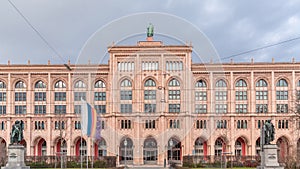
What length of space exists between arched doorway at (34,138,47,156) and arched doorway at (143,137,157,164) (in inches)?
617

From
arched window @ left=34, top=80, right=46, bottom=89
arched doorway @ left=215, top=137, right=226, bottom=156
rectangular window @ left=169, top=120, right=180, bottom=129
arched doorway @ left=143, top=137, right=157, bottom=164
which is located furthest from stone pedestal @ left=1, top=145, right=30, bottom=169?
arched doorway @ left=215, top=137, right=226, bottom=156

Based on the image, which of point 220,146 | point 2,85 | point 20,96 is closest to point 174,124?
point 220,146

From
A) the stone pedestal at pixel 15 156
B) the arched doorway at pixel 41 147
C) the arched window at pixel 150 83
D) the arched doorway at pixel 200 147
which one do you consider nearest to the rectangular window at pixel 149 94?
the arched window at pixel 150 83

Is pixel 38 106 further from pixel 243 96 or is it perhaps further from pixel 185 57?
pixel 243 96

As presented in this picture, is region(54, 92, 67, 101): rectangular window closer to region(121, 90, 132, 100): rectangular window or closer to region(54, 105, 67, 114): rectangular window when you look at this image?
region(54, 105, 67, 114): rectangular window

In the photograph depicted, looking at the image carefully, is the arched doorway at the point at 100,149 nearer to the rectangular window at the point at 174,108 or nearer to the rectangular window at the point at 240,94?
the rectangular window at the point at 174,108

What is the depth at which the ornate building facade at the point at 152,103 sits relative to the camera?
67938 mm

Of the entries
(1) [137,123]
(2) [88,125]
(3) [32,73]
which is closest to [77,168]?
(2) [88,125]

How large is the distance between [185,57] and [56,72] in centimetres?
2001

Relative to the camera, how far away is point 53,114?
6962 cm

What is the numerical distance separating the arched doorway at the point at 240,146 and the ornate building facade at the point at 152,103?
62mm

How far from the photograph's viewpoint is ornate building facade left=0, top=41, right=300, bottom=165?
67.9 metres

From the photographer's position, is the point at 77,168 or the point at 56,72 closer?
the point at 77,168

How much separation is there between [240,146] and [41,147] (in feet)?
102
